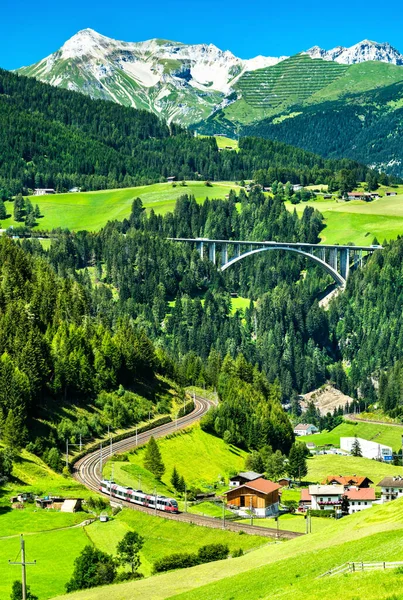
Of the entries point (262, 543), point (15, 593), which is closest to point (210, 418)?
point (262, 543)

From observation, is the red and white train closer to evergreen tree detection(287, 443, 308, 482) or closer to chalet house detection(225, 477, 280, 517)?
chalet house detection(225, 477, 280, 517)

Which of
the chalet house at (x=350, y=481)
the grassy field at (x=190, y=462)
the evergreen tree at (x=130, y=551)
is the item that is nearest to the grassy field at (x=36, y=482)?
the grassy field at (x=190, y=462)

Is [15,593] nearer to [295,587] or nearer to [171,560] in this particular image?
[171,560]

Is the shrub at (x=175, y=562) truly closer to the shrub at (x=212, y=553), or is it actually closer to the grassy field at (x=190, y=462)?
the shrub at (x=212, y=553)

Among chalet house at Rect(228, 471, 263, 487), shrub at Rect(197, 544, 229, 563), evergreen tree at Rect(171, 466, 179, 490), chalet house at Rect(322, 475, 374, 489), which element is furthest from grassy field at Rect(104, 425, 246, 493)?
shrub at Rect(197, 544, 229, 563)

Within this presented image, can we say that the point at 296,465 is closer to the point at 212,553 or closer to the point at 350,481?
the point at 350,481

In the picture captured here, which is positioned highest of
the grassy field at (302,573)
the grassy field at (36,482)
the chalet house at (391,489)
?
the grassy field at (302,573)
